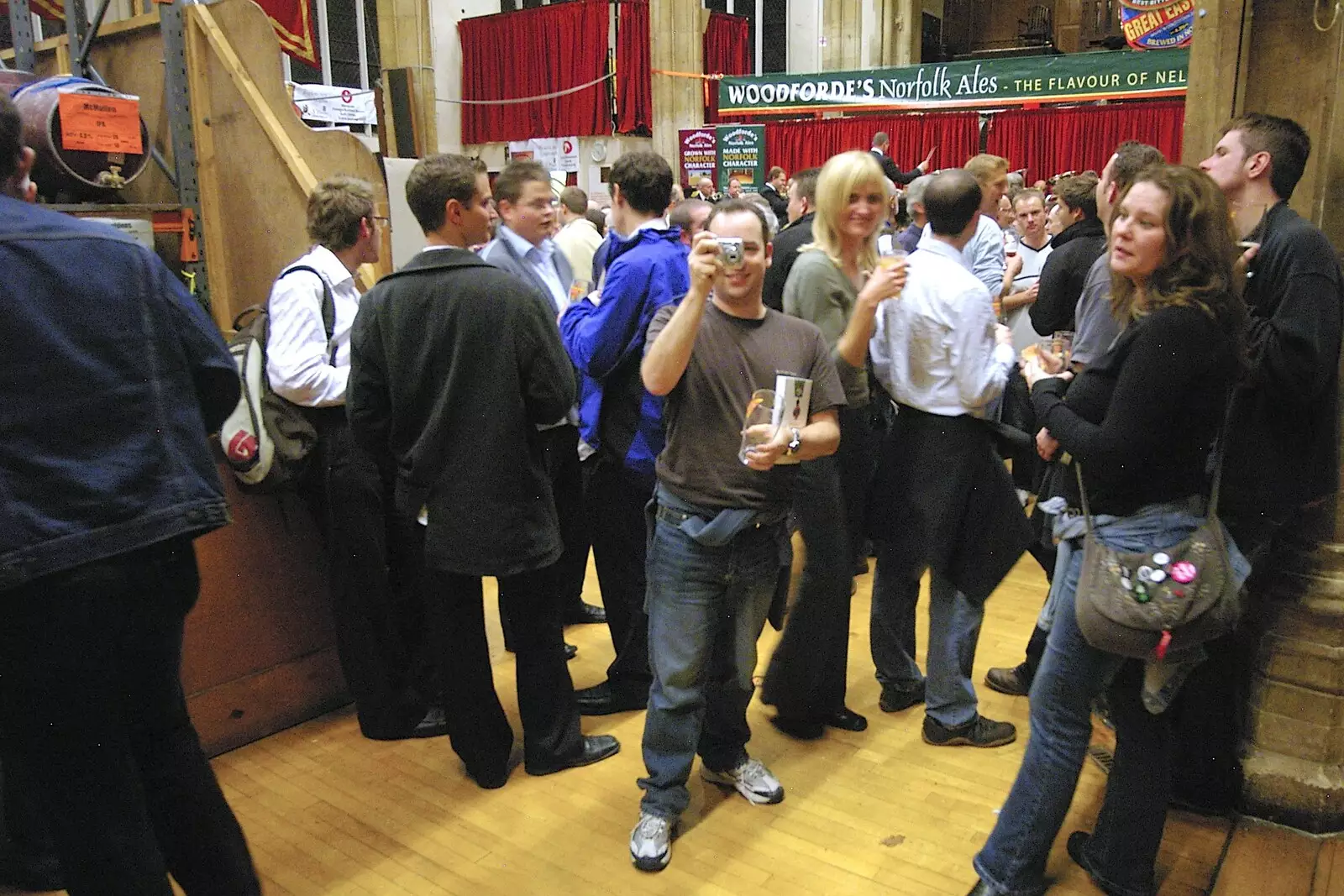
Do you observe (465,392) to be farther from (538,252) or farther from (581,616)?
(581,616)

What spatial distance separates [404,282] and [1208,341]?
1886 mm

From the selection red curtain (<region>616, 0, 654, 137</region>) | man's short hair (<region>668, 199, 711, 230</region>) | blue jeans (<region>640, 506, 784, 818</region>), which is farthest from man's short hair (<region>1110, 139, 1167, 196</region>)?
red curtain (<region>616, 0, 654, 137</region>)

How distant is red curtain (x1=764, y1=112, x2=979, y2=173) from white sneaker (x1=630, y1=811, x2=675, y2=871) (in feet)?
38.3

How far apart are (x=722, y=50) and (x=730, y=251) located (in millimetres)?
16152

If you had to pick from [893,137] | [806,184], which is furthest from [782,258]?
[893,137]

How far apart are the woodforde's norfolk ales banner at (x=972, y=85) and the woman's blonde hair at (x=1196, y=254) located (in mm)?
10994

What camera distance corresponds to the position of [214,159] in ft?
12.9

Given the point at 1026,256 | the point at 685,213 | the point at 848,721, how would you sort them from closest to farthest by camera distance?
the point at 848,721
the point at 685,213
the point at 1026,256

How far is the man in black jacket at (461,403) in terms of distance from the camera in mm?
2613

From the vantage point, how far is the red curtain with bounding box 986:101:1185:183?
12.4 metres

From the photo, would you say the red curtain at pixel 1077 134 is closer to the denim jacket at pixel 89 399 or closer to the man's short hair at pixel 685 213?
the man's short hair at pixel 685 213

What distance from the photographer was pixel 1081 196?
148 inches

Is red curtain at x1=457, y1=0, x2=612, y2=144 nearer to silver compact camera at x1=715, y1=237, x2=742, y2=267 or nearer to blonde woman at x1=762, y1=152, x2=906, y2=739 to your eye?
blonde woman at x1=762, y1=152, x2=906, y2=739

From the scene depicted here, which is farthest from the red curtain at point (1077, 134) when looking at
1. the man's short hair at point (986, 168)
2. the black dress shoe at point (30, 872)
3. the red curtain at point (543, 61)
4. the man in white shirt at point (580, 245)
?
the black dress shoe at point (30, 872)
